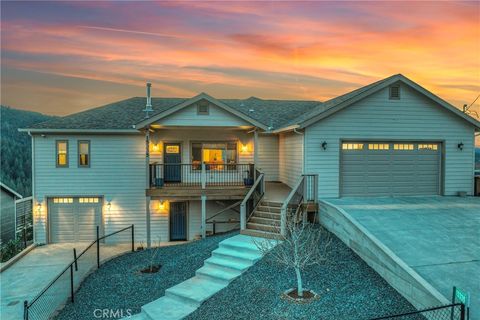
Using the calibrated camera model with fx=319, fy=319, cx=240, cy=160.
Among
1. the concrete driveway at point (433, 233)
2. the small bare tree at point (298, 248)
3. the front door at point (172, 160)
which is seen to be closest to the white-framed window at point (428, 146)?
the concrete driveway at point (433, 233)

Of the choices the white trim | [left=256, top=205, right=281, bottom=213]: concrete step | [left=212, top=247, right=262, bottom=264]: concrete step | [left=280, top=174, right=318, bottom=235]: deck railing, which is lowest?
[left=212, top=247, right=262, bottom=264]: concrete step

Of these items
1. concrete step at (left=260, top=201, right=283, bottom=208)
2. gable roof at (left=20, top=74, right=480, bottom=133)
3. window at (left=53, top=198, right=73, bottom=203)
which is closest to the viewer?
concrete step at (left=260, top=201, right=283, bottom=208)

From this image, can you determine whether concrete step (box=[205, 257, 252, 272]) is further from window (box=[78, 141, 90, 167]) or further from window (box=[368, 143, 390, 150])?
window (box=[78, 141, 90, 167])

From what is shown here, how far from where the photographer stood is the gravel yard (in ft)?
21.2

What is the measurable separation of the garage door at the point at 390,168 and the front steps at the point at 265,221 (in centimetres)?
328

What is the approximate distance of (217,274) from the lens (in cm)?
855

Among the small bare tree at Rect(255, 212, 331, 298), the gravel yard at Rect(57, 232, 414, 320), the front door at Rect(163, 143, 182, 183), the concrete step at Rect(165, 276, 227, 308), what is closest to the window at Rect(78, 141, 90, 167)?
the front door at Rect(163, 143, 182, 183)

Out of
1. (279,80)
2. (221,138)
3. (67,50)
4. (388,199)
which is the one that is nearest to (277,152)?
(221,138)

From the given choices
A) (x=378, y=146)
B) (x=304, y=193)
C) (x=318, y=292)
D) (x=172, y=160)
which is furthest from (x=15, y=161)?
(x=318, y=292)

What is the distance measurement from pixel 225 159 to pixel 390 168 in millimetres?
7547

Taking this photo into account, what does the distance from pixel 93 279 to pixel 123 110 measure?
991 cm

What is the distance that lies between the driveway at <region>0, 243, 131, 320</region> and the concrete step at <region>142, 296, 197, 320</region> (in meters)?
2.71

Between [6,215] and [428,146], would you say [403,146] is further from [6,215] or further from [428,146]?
[6,215]

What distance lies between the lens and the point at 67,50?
17938 mm
